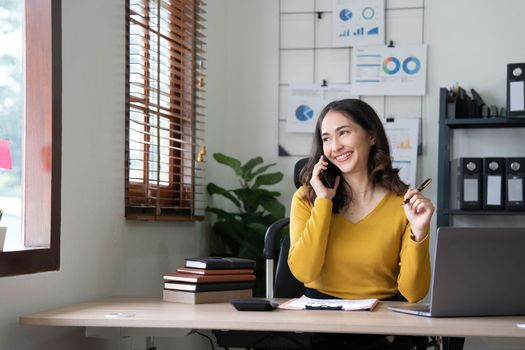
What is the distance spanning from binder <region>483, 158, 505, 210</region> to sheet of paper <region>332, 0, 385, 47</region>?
0.88 meters

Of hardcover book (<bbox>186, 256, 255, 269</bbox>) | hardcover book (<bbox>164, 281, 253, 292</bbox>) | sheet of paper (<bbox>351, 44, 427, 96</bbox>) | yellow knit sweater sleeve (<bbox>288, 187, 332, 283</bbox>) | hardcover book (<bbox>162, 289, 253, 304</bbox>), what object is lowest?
hardcover book (<bbox>162, 289, 253, 304</bbox>)

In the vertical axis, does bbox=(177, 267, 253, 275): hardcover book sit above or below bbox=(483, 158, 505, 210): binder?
below

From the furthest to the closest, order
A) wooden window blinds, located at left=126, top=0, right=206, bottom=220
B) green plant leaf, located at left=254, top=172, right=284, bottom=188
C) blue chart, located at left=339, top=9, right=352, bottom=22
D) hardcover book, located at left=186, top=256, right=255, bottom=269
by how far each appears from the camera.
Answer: blue chart, located at left=339, top=9, right=352, bottom=22, green plant leaf, located at left=254, top=172, right=284, bottom=188, wooden window blinds, located at left=126, top=0, right=206, bottom=220, hardcover book, located at left=186, top=256, right=255, bottom=269

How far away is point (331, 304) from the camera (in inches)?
91.7

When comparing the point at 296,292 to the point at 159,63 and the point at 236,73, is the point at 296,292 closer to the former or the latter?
the point at 159,63

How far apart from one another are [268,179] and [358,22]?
0.97 metres

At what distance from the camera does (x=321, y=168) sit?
262cm

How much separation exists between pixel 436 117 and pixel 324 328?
2466 millimetres

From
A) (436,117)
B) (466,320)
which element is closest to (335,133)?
(466,320)

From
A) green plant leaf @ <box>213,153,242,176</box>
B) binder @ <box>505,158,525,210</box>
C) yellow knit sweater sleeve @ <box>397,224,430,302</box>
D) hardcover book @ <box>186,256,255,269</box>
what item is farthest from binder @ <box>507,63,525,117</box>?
hardcover book @ <box>186,256,255,269</box>

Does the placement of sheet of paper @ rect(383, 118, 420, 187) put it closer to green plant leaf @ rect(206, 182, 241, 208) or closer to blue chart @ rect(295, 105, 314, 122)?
blue chart @ rect(295, 105, 314, 122)

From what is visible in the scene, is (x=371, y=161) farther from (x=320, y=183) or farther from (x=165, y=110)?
(x=165, y=110)

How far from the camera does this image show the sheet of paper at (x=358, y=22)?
4.30 meters

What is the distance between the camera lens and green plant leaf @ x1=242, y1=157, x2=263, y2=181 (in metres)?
4.13
